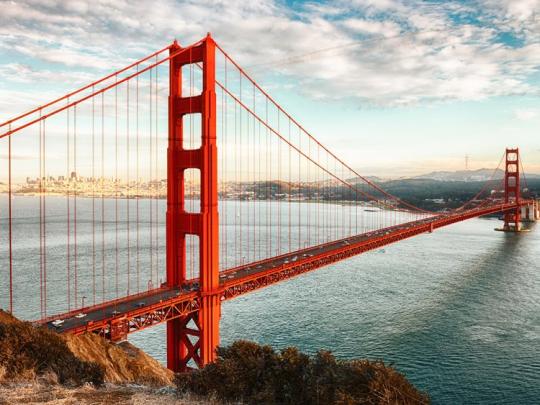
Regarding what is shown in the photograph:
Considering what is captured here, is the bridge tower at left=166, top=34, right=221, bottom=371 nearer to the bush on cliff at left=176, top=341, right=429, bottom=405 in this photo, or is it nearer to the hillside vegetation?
the hillside vegetation

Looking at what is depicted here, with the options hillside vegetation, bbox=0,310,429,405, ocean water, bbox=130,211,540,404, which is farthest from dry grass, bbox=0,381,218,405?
ocean water, bbox=130,211,540,404

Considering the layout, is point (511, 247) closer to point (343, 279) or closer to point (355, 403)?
point (343, 279)

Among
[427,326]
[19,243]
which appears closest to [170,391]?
[427,326]

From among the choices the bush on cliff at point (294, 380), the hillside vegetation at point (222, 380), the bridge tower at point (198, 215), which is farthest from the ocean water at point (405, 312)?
the hillside vegetation at point (222, 380)

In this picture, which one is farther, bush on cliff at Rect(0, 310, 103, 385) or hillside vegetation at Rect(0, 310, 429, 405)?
bush on cliff at Rect(0, 310, 103, 385)

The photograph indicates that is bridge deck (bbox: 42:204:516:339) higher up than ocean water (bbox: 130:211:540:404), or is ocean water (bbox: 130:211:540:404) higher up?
bridge deck (bbox: 42:204:516:339)

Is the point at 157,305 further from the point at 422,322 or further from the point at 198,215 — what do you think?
the point at 422,322
